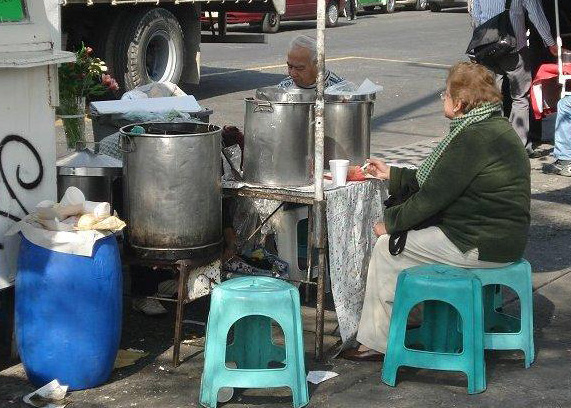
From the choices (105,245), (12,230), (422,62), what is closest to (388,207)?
(105,245)

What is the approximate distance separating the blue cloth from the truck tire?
15.7 ft

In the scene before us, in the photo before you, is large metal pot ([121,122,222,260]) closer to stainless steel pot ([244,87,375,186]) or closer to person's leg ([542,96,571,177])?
stainless steel pot ([244,87,375,186])

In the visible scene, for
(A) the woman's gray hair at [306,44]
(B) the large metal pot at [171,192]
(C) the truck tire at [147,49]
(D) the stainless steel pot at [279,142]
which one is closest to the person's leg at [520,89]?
(A) the woman's gray hair at [306,44]

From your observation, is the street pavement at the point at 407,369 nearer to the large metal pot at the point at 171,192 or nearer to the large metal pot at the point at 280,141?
the large metal pot at the point at 171,192

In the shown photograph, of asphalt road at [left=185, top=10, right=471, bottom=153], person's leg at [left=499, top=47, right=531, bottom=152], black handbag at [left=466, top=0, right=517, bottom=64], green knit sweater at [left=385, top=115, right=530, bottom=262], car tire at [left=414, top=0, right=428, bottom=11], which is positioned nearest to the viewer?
green knit sweater at [left=385, top=115, right=530, bottom=262]

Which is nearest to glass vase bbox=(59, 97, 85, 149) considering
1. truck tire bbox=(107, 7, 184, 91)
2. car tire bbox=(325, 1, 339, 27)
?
truck tire bbox=(107, 7, 184, 91)

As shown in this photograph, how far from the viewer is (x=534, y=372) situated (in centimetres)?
458

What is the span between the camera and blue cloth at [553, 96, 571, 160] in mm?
8336

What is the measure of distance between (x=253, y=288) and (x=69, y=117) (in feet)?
5.77

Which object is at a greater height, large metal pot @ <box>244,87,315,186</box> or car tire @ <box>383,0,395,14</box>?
car tire @ <box>383,0,395,14</box>

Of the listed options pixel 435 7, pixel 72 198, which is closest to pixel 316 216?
pixel 72 198

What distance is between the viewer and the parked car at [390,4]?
26.9 metres

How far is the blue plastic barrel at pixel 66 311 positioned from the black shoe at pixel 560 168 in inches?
200

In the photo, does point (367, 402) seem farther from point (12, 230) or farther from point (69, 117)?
point (69, 117)
